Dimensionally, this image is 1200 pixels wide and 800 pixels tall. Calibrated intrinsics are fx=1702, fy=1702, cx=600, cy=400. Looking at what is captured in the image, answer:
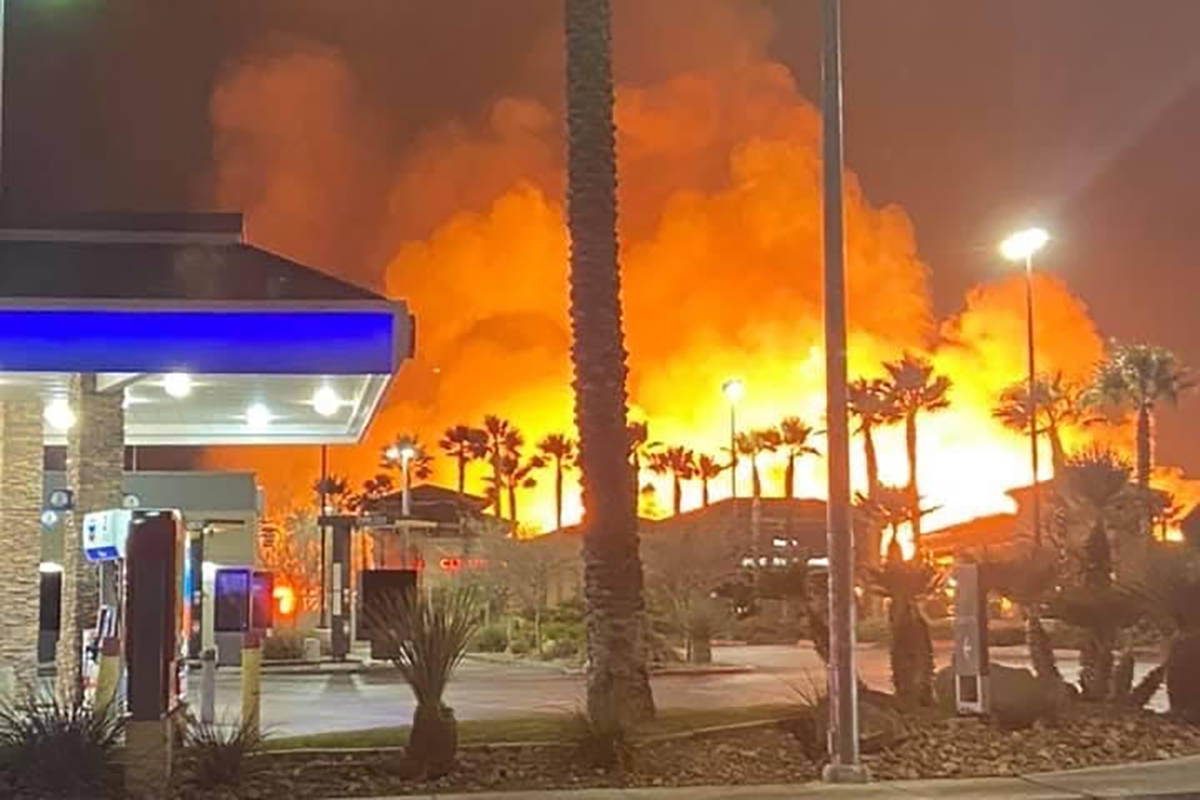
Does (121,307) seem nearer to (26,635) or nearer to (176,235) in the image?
(176,235)

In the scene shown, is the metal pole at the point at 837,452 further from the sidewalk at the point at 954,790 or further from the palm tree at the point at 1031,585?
the palm tree at the point at 1031,585

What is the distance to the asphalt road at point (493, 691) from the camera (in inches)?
951

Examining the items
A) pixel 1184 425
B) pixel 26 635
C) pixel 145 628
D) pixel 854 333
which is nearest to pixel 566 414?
pixel 854 333

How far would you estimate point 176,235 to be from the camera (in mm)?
21219

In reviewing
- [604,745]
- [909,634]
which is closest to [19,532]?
[604,745]

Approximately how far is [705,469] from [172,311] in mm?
90184

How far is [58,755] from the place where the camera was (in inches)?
582

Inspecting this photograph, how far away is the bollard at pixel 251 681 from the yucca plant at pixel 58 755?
4.81 ft

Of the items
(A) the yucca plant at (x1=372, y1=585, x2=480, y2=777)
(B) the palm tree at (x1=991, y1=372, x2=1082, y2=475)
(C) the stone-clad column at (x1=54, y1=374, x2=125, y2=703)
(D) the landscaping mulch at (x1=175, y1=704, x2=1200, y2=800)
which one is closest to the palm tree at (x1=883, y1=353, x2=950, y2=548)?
(B) the palm tree at (x1=991, y1=372, x2=1082, y2=475)

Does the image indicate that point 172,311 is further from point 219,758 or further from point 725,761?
point 725,761

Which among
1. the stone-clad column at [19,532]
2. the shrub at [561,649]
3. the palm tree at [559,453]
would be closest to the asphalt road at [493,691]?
the shrub at [561,649]

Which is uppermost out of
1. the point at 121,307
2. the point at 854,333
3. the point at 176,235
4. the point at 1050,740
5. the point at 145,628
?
the point at 854,333

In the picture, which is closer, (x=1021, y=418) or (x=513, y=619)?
(x=513, y=619)

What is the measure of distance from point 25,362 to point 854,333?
6775 cm
